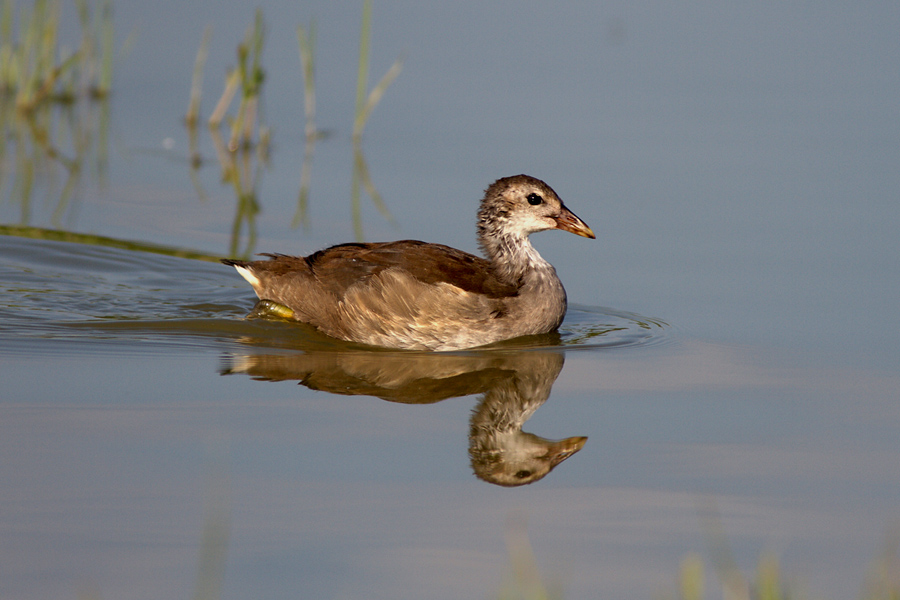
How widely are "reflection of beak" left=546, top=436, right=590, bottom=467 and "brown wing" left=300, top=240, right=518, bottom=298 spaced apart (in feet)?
7.80

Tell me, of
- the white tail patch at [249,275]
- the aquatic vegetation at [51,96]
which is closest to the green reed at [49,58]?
the aquatic vegetation at [51,96]

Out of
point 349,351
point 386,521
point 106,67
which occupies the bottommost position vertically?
point 386,521

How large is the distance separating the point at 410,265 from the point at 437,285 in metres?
0.26

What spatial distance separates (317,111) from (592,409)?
7.80 metres

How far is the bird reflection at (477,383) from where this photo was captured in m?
6.45

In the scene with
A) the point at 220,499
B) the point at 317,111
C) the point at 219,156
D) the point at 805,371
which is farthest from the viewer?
the point at 317,111

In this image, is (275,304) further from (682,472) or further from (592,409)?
(682,472)

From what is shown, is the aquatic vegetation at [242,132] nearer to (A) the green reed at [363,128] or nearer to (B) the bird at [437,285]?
(A) the green reed at [363,128]

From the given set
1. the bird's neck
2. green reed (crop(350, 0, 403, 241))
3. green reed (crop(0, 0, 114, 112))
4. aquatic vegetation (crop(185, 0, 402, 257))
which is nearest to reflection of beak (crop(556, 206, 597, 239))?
the bird's neck

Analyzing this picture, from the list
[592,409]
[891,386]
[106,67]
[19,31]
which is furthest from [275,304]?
[19,31]

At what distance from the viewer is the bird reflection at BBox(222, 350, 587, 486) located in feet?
21.2

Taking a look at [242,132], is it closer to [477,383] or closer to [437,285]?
[437,285]

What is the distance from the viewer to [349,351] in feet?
28.2

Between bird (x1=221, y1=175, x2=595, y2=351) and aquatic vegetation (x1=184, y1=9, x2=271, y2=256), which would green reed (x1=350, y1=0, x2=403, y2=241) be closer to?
aquatic vegetation (x1=184, y1=9, x2=271, y2=256)
